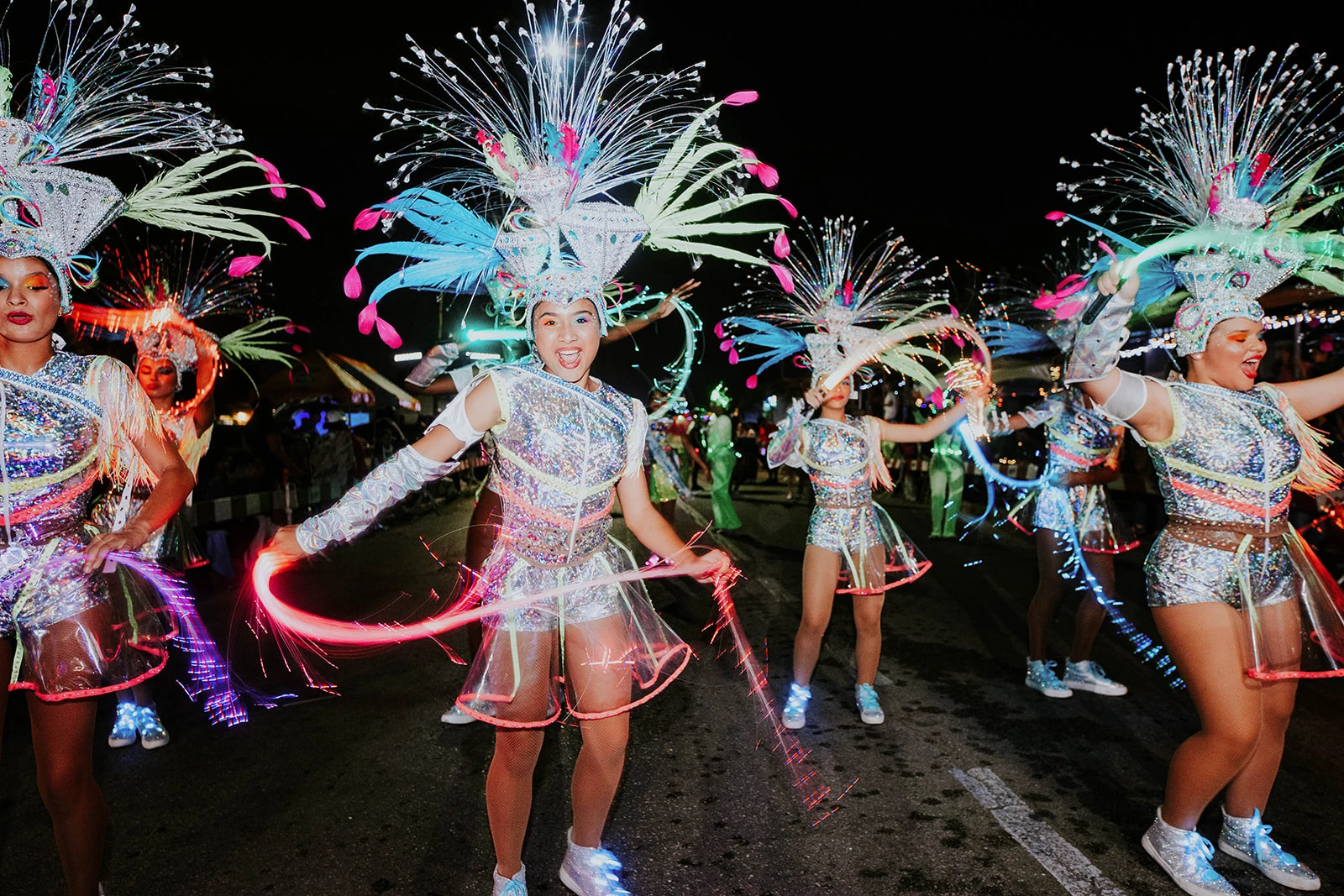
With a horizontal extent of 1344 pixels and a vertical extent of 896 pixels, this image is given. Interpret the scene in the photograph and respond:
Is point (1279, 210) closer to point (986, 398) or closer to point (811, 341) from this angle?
point (986, 398)

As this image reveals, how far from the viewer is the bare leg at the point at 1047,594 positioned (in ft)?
17.7

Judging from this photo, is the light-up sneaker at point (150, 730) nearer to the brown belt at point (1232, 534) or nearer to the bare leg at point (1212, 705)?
the bare leg at point (1212, 705)

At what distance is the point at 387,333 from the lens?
3.36 m

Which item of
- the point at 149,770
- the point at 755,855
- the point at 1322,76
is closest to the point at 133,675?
the point at 149,770

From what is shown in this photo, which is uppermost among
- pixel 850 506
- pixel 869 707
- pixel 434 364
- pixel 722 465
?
pixel 434 364

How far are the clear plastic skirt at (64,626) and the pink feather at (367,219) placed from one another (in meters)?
1.47

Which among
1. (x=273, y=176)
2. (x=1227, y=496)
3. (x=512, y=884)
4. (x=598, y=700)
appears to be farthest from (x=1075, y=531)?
(x=273, y=176)

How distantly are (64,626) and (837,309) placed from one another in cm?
441

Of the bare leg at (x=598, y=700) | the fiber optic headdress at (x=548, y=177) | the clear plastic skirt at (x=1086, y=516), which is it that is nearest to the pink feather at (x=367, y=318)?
the fiber optic headdress at (x=548, y=177)

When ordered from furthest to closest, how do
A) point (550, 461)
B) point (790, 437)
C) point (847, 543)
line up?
point (790, 437)
point (847, 543)
point (550, 461)

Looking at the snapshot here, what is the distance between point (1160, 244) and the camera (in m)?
3.06

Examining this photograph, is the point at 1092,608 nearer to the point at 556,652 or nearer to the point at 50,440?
the point at 556,652

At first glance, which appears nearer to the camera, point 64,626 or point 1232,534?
point 64,626

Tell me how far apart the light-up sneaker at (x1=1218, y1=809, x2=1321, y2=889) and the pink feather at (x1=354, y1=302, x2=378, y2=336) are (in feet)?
12.6
